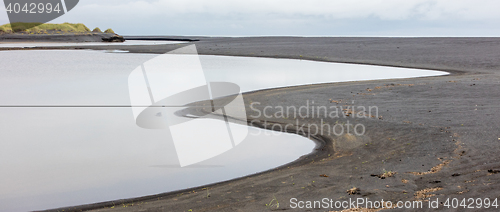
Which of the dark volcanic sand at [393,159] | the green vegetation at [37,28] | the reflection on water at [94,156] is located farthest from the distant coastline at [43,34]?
the dark volcanic sand at [393,159]

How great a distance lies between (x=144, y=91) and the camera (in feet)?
64.3

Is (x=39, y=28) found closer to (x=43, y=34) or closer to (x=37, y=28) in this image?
(x=37, y=28)

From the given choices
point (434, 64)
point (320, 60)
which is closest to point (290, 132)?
point (434, 64)

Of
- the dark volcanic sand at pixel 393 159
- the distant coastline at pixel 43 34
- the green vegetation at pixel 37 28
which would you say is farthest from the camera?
the green vegetation at pixel 37 28

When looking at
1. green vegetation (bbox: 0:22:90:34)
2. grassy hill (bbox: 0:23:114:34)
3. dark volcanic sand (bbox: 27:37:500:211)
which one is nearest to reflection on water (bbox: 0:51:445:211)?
dark volcanic sand (bbox: 27:37:500:211)

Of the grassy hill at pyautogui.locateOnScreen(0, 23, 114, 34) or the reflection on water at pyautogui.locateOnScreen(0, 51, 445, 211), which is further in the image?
the grassy hill at pyautogui.locateOnScreen(0, 23, 114, 34)

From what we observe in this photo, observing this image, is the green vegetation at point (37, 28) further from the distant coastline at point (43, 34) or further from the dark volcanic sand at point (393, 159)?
the dark volcanic sand at point (393, 159)

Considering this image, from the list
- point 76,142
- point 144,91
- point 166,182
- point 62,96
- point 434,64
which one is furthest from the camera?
point 434,64

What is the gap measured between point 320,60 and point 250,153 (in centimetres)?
2727

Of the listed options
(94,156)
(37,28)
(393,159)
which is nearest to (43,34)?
(37,28)

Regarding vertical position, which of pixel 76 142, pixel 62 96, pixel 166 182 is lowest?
pixel 166 182

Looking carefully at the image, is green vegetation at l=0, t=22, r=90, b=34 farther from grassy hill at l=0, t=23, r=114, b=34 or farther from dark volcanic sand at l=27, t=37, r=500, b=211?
dark volcanic sand at l=27, t=37, r=500, b=211

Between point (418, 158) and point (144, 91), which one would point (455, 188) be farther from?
point (144, 91)

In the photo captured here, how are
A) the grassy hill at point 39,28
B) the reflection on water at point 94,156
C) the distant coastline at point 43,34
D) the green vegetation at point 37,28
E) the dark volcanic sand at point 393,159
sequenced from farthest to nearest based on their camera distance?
the green vegetation at point 37,28
the grassy hill at point 39,28
the distant coastline at point 43,34
the reflection on water at point 94,156
the dark volcanic sand at point 393,159
